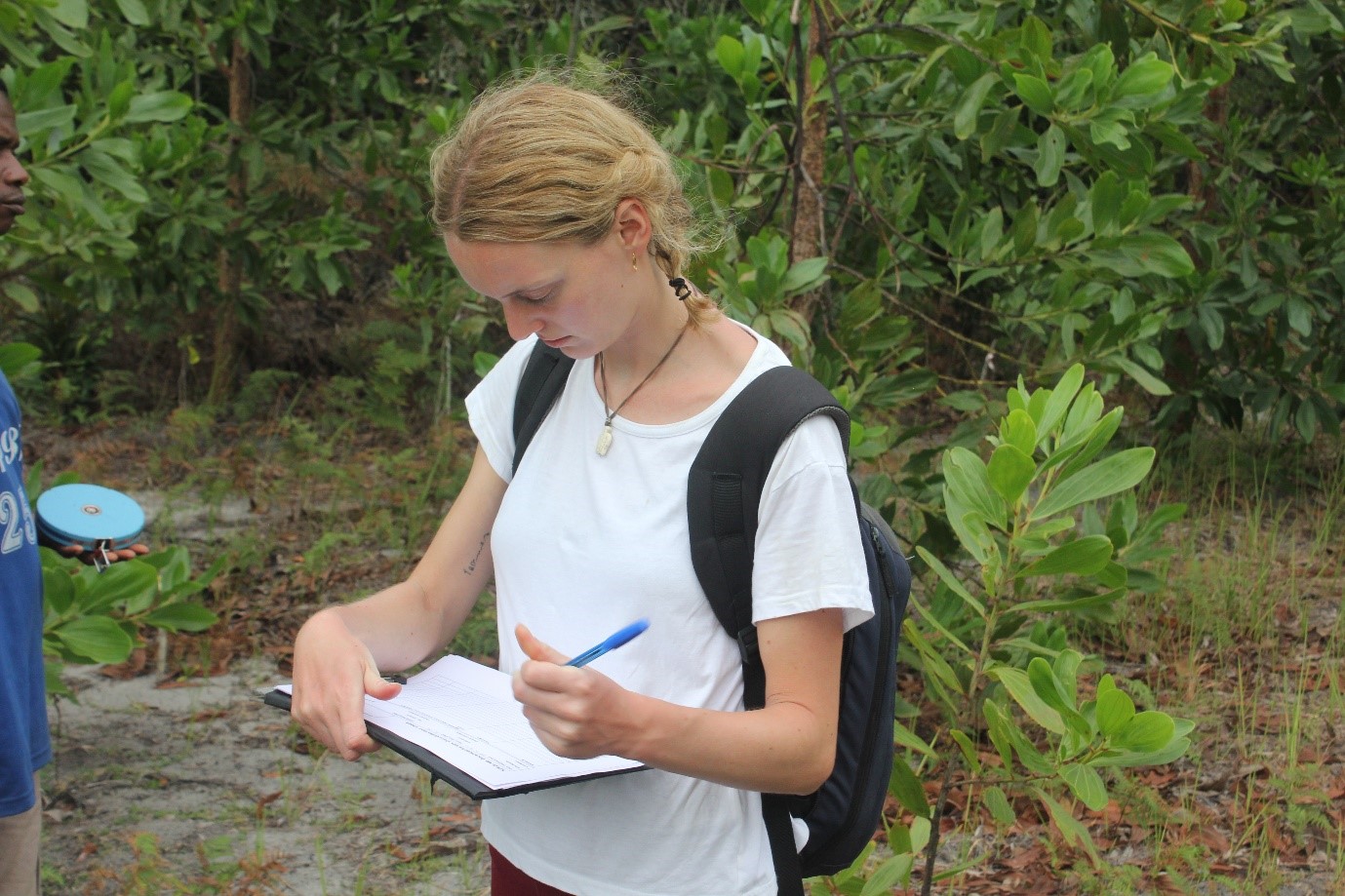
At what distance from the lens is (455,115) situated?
4.76 m

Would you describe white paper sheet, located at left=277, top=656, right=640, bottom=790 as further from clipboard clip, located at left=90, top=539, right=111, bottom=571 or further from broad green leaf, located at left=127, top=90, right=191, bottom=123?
broad green leaf, located at left=127, top=90, right=191, bottom=123

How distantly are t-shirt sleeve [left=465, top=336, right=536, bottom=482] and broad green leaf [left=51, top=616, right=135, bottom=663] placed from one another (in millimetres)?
1608

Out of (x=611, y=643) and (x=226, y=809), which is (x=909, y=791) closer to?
(x=611, y=643)

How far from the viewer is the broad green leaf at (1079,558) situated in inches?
81.5

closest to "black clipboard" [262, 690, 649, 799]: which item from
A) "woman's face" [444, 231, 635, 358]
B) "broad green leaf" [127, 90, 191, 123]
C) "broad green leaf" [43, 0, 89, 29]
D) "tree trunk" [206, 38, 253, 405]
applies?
"woman's face" [444, 231, 635, 358]

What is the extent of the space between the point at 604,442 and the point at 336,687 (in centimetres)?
46

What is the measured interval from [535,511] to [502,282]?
312 mm

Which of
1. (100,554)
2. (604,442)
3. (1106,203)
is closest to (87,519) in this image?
(100,554)

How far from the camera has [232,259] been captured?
695 centimetres

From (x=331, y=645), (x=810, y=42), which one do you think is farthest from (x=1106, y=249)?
(x=331, y=645)

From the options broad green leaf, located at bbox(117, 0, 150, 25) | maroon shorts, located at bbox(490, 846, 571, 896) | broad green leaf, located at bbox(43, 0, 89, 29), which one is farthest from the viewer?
broad green leaf, located at bbox(117, 0, 150, 25)

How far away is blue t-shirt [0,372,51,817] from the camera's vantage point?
7.30ft

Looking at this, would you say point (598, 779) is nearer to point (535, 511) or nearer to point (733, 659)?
point (733, 659)

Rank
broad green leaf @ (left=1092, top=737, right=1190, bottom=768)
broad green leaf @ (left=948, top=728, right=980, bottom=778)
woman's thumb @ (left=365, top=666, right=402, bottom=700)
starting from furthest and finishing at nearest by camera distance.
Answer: broad green leaf @ (left=948, top=728, right=980, bottom=778) → broad green leaf @ (left=1092, top=737, right=1190, bottom=768) → woman's thumb @ (left=365, top=666, right=402, bottom=700)
